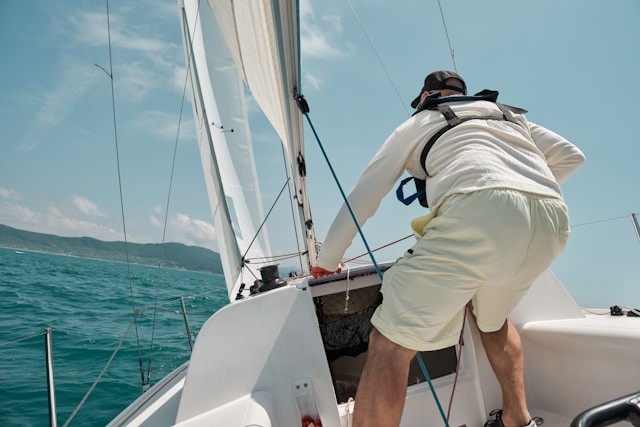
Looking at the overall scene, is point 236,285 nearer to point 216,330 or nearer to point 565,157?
point 216,330

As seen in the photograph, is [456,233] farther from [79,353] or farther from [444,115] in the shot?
[79,353]

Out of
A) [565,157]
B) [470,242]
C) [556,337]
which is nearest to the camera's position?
[470,242]

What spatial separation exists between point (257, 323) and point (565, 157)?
4.35 feet

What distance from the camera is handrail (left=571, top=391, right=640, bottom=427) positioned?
403 millimetres

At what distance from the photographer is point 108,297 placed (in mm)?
10570

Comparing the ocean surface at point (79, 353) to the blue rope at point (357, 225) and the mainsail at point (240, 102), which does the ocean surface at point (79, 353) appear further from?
the blue rope at point (357, 225)

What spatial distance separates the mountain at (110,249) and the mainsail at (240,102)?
276 ft

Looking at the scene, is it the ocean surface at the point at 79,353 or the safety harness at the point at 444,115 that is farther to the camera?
the ocean surface at the point at 79,353

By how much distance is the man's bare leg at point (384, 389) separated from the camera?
103cm

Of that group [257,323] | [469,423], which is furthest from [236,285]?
[469,423]

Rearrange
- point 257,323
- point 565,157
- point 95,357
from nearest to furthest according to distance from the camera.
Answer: point 565,157, point 257,323, point 95,357

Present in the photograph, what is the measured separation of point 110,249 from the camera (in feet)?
342

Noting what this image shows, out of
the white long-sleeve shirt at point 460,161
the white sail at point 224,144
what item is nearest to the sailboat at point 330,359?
the white long-sleeve shirt at point 460,161

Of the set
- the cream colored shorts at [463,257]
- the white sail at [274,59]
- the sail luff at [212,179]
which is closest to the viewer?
the cream colored shorts at [463,257]
